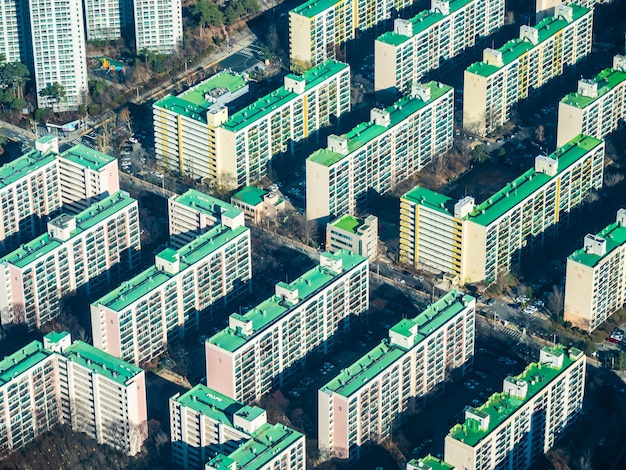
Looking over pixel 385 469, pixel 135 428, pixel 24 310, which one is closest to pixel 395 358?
pixel 385 469

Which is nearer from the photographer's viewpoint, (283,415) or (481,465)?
(481,465)

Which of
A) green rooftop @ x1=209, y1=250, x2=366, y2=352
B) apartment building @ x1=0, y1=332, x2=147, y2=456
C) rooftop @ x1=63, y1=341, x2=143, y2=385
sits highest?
green rooftop @ x1=209, y1=250, x2=366, y2=352

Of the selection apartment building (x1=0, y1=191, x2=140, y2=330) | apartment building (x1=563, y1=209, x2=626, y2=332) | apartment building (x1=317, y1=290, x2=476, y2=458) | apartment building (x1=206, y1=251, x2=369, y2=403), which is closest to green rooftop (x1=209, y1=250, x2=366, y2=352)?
apartment building (x1=206, y1=251, x2=369, y2=403)

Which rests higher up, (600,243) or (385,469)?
(600,243)

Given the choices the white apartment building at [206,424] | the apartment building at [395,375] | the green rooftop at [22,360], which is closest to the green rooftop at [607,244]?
the apartment building at [395,375]

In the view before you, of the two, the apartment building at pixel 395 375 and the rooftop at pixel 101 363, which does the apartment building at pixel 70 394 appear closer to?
the rooftop at pixel 101 363

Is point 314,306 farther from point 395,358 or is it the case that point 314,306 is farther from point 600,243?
point 600,243

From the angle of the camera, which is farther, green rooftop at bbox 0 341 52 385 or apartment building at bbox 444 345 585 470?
green rooftop at bbox 0 341 52 385

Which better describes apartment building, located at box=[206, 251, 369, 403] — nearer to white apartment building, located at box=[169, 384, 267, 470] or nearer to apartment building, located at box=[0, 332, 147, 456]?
white apartment building, located at box=[169, 384, 267, 470]
